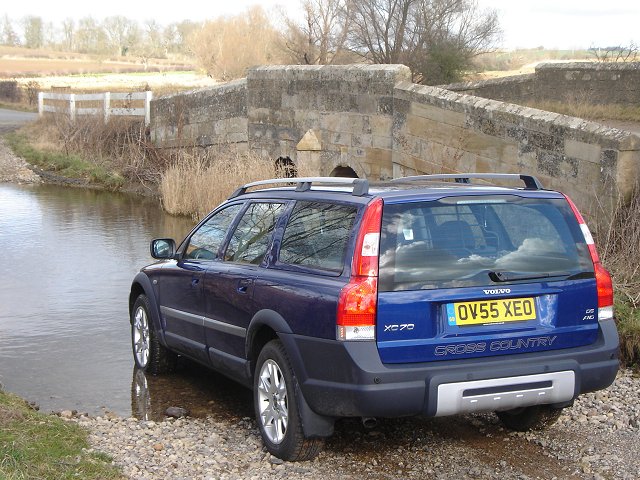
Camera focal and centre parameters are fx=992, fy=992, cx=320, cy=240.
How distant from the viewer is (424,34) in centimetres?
3556

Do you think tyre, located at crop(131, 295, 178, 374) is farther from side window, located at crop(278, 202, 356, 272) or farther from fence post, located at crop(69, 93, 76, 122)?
fence post, located at crop(69, 93, 76, 122)

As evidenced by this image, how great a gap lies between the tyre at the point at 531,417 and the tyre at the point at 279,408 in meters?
1.46

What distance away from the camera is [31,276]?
12297mm

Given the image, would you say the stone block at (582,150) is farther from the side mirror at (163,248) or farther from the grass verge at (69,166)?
the grass verge at (69,166)

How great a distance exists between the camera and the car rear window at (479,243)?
5.24 metres

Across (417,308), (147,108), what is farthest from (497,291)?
(147,108)

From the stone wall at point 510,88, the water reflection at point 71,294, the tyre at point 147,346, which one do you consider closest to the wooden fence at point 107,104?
the water reflection at point 71,294

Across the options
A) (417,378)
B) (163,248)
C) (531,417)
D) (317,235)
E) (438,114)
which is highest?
(438,114)

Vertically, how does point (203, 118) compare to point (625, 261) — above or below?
above

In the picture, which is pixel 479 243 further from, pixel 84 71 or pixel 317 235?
pixel 84 71

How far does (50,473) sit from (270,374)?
4.47 feet

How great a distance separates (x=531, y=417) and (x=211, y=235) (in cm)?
257

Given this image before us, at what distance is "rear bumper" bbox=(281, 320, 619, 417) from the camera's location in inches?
201

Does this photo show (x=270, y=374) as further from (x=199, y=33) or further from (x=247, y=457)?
(x=199, y=33)
